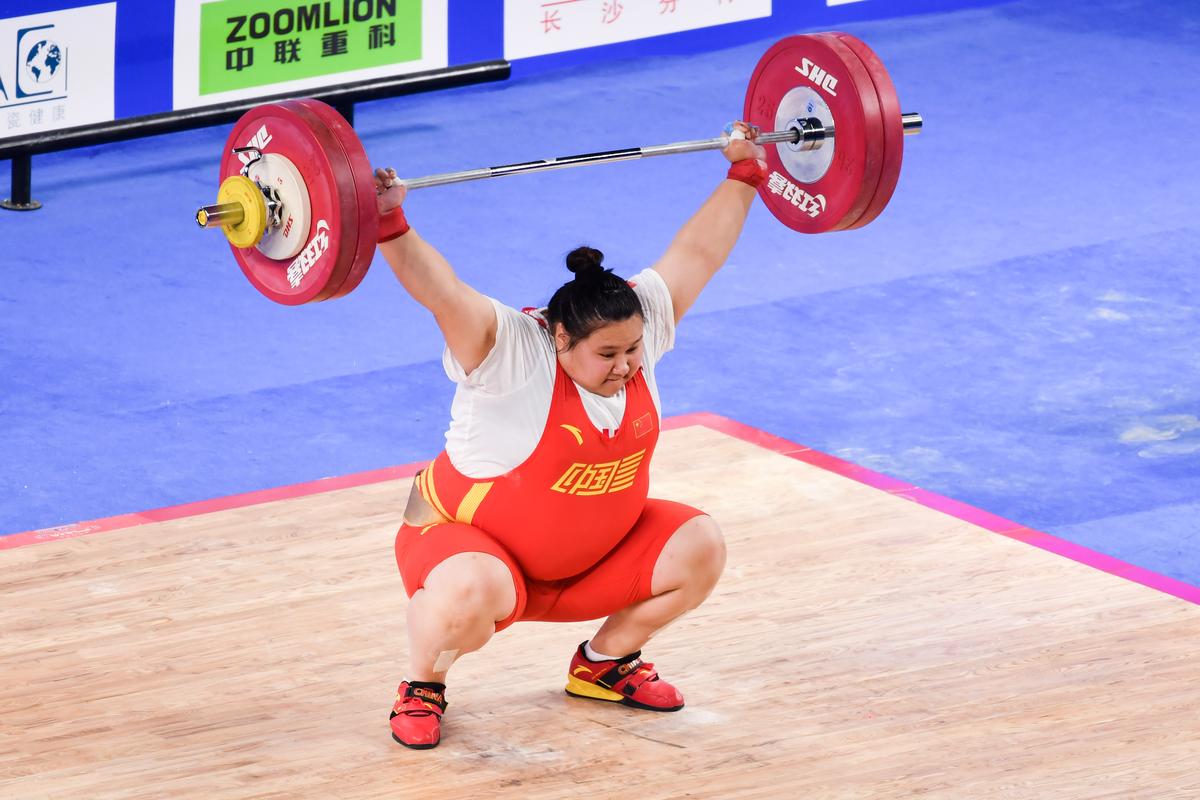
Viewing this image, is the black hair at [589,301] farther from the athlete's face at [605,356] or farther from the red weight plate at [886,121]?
the red weight plate at [886,121]

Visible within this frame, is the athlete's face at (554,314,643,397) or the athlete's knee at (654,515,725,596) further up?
the athlete's face at (554,314,643,397)

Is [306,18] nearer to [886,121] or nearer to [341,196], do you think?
[886,121]

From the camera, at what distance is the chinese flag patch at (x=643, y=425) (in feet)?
12.2

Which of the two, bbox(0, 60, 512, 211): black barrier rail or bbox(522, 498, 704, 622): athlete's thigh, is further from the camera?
bbox(0, 60, 512, 211): black barrier rail

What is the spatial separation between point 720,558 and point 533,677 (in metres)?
0.53

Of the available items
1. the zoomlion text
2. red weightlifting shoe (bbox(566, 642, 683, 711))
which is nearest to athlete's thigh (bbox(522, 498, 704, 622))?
red weightlifting shoe (bbox(566, 642, 683, 711))

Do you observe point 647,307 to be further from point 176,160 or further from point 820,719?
point 176,160

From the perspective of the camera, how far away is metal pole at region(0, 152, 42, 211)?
7.17m

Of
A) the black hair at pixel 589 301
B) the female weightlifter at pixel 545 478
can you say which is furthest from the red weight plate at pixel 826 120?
the black hair at pixel 589 301

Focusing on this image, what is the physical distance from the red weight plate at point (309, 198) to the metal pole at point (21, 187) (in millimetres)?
3761

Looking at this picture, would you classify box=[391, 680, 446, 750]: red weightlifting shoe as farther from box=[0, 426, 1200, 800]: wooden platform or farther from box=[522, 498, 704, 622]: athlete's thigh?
box=[522, 498, 704, 622]: athlete's thigh

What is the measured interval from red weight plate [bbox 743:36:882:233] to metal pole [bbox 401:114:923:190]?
0.04 m

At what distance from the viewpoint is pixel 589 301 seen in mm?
3582

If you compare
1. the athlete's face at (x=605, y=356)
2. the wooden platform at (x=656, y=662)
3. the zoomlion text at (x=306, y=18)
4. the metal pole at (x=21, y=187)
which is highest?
the zoomlion text at (x=306, y=18)
